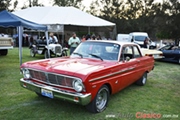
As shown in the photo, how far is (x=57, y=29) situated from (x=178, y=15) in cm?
1340

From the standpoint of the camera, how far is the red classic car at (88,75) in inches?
132

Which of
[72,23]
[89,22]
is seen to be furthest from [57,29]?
[89,22]

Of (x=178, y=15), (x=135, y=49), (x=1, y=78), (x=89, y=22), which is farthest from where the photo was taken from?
(x=178, y=15)

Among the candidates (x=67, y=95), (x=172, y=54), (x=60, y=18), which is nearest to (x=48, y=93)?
(x=67, y=95)

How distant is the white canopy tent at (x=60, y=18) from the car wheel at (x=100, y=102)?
Result: 40.8ft

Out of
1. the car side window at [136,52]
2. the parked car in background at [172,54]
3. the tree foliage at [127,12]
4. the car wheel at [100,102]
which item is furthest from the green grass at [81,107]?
the tree foliage at [127,12]

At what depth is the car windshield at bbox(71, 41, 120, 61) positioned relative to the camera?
181 inches

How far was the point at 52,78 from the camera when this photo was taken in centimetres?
361

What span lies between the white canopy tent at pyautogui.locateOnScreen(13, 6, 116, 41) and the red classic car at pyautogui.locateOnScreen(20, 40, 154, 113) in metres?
11.4

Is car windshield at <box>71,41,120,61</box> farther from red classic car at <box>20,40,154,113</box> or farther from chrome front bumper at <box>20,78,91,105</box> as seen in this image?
chrome front bumper at <box>20,78,91,105</box>

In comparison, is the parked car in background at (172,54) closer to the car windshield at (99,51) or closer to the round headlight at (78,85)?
the car windshield at (99,51)

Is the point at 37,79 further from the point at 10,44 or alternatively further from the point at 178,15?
the point at 178,15

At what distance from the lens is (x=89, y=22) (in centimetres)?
1706

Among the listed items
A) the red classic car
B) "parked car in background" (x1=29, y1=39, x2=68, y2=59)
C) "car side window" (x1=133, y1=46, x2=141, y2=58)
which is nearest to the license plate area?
the red classic car
